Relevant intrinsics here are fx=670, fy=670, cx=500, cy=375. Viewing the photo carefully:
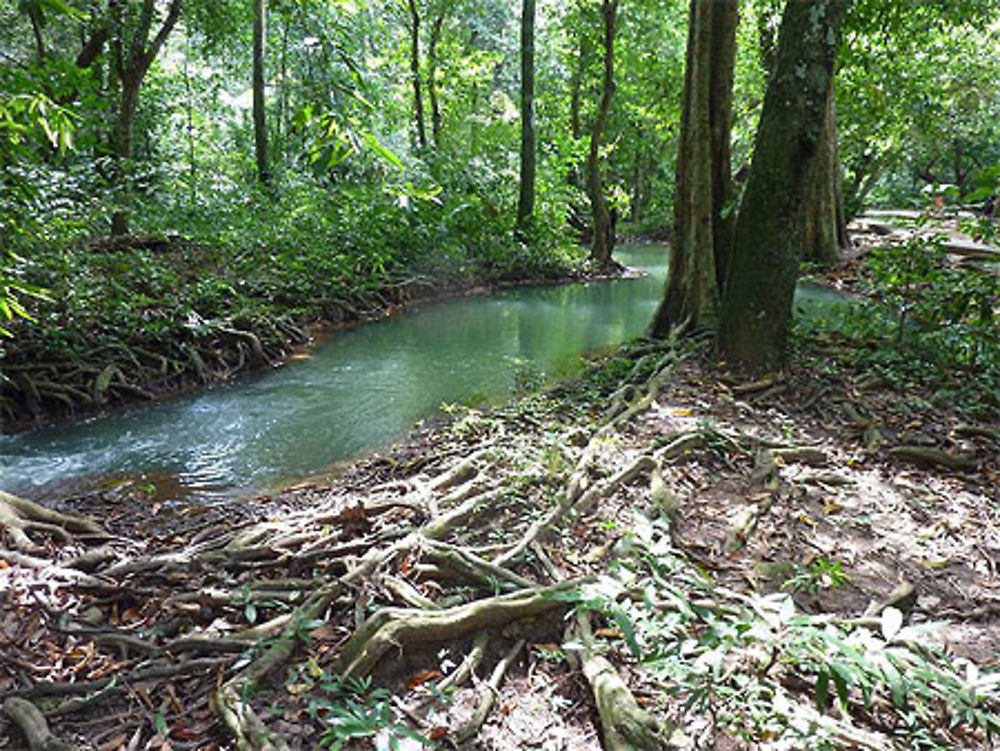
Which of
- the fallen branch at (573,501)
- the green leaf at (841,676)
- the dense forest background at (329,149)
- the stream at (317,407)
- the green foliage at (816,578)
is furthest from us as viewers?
the stream at (317,407)

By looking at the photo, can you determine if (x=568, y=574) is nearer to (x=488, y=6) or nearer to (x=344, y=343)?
(x=344, y=343)

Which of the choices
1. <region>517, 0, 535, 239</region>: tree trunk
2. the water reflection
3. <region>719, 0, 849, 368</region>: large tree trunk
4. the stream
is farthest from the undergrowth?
<region>517, 0, 535, 239</region>: tree trunk

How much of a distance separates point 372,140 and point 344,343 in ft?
27.7

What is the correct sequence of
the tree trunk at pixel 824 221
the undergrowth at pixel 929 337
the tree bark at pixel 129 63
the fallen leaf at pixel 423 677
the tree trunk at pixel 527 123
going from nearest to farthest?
the fallen leaf at pixel 423 677 → the undergrowth at pixel 929 337 → the tree bark at pixel 129 63 → the tree trunk at pixel 824 221 → the tree trunk at pixel 527 123

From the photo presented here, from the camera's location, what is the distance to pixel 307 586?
3080mm

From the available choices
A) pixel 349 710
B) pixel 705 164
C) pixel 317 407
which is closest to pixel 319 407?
pixel 317 407

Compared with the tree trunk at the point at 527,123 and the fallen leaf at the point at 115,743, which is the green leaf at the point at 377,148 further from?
the tree trunk at the point at 527,123

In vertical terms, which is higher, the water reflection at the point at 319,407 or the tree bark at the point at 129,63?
the tree bark at the point at 129,63

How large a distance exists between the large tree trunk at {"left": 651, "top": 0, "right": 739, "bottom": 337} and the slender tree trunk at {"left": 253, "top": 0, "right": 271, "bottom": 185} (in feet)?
34.2

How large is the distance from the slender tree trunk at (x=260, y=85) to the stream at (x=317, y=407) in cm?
627

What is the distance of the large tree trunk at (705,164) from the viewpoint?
7480mm

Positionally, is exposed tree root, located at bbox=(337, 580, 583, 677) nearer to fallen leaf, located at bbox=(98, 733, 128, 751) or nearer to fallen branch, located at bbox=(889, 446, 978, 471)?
fallen leaf, located at bbox=(98, 733, 128, 751)

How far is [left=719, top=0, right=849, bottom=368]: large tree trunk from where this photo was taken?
5.22 meters

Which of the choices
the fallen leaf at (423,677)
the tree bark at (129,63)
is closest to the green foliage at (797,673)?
the fallen leaf at (423,677)
